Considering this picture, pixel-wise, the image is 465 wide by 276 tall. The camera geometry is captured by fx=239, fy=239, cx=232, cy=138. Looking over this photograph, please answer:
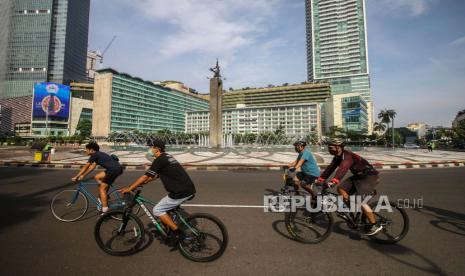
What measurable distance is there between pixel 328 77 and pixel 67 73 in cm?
16342

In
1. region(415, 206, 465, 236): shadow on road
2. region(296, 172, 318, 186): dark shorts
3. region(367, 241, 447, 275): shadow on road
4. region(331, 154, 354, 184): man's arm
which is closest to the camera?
region(367, 241, 447, 275): shadow on road

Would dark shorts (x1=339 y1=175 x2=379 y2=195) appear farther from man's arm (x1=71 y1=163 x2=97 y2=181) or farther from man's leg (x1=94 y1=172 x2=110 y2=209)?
man's arm (x1=71 y1=163 x2=97 y2=181)

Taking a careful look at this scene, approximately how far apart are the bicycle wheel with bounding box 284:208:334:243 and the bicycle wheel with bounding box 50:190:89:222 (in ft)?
15.5

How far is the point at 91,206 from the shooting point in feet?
19.2

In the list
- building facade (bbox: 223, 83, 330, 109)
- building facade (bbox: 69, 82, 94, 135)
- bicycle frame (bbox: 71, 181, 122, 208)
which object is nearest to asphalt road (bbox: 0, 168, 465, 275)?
bicycle frame (bbox: 71, 181, 122, 208)

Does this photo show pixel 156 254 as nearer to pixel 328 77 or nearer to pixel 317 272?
pixel 317 272

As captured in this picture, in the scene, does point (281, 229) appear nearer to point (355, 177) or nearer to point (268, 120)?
point (355, 177)

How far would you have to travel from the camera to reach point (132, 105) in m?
132

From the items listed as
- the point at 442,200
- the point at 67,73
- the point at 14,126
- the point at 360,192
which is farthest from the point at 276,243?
the point at 14,126

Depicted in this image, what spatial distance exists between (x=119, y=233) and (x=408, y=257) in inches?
180

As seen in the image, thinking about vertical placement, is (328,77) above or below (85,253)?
above

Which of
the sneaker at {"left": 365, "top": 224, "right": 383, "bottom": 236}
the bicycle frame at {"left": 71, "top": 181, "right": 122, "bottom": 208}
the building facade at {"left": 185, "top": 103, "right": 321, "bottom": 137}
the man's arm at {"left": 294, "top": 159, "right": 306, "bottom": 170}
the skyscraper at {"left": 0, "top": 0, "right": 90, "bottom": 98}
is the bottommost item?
the sneaker at {"left": 365, "top": 224, "right": 383, "bottom": 236}

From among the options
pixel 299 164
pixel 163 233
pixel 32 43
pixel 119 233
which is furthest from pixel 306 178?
pixel 32 43

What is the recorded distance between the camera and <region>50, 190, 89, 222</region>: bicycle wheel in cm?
561
